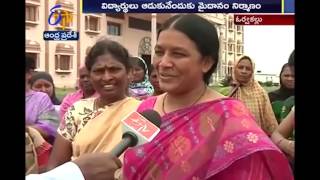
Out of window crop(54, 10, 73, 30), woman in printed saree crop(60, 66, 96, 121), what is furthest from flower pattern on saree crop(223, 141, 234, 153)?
window crop(54, 10, 73, 30)

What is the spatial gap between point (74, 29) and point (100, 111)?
4.62m

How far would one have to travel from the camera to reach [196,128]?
165 centimetres

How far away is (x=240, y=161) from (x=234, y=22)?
10.0 feet

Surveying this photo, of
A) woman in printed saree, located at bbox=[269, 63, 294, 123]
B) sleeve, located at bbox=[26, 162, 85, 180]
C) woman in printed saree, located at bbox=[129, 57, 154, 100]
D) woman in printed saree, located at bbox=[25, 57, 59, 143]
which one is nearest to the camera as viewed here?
sleeve, located at bbox=[26, 162, 85, 180]

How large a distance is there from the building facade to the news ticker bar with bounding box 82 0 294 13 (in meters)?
0.12

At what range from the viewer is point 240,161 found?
5.17 feet

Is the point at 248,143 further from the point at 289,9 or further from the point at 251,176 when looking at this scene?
the point at 289,9

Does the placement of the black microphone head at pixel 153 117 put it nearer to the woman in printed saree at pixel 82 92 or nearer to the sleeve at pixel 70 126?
the sleeve at pixel 70 126

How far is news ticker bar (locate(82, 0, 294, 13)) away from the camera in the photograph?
4051mm

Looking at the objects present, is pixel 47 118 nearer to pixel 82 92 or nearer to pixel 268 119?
pixel 82 92

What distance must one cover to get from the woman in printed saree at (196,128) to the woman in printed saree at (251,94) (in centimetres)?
143

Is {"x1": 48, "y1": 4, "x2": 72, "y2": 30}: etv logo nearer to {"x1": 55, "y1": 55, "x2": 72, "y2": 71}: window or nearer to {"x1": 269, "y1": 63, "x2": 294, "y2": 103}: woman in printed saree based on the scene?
{"x1": 269, "y1": 63, "x2": 294, "y2": 103}: woman in printed saree
